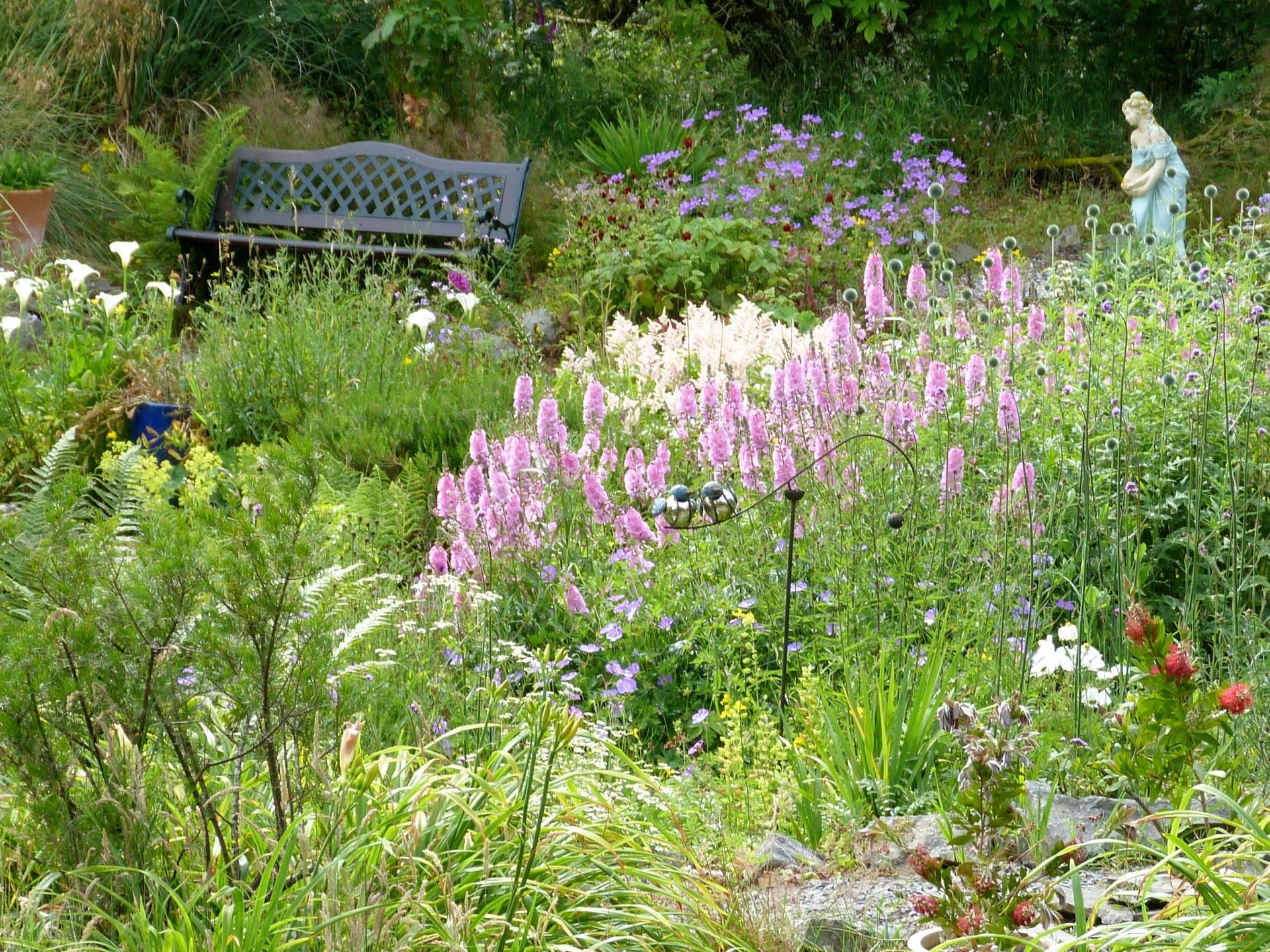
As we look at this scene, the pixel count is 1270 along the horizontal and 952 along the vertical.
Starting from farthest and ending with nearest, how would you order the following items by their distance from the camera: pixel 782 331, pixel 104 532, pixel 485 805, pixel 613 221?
pixel 613 221 → pixel 782 331 → pixel 485 805 → pixel 104 532

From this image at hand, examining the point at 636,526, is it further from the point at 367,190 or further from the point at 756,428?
the point at 367,190

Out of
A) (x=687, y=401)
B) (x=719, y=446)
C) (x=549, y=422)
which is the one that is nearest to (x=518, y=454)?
(x=549, y=422)

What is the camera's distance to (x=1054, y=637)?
388 centimetres

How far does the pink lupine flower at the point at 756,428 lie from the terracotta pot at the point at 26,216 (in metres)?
6.19

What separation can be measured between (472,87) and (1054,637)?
8644 mm

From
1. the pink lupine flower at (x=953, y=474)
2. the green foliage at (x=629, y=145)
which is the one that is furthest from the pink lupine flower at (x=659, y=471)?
the green foliage at (x=629, y=145)

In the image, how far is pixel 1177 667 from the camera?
245 centimetres

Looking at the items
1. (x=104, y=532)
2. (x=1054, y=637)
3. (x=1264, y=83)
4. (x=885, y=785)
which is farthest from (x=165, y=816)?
(x=1264, y=83)

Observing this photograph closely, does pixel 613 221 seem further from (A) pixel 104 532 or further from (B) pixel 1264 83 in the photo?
(A) pixel 104 532

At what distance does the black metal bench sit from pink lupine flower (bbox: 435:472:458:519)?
16.8ft

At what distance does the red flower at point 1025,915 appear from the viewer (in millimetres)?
2164

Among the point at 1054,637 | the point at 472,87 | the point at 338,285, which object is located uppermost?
the point at 472,87

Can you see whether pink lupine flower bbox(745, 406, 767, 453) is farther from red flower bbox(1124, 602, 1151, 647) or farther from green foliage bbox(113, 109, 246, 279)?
green foliage bbox(113, 109, 246, 279)

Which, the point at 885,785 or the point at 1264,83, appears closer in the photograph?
the point at 885,785
